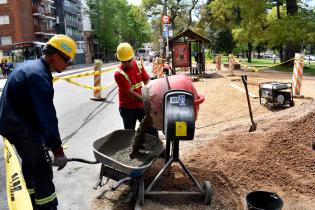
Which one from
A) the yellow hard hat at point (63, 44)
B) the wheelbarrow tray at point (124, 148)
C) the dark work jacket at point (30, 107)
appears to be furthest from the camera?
the wheelbarrow tray at point (124, 148)

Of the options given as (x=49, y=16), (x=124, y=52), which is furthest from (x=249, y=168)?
(x=49, y=16)

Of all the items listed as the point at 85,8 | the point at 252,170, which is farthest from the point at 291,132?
the point at 85,8

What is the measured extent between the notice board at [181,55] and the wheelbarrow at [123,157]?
17596mm

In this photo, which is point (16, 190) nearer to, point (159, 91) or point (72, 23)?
point (159, 91)

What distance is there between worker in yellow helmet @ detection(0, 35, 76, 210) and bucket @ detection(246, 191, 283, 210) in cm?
200

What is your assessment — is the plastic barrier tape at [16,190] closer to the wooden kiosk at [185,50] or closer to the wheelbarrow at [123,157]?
the wheelbarrow at [123,157]

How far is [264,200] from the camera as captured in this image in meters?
4.06

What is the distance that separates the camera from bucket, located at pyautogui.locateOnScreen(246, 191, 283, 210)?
13.0 feet

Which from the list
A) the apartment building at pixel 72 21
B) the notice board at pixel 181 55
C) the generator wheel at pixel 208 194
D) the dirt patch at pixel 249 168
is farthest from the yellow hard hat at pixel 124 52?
the apartment building at pixel 72 21

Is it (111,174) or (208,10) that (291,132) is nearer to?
(111,174)

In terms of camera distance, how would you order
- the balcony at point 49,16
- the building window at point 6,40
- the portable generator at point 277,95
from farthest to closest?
the balcony at point 49,16 < the building window at point 6,40 < the portable generator at point 277,95

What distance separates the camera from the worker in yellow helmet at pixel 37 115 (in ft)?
11.5

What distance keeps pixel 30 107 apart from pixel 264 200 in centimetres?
262

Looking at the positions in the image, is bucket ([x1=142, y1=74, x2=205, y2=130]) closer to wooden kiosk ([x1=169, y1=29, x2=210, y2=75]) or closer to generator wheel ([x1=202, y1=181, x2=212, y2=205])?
generator wheel ([x1=202, y1=181, x2=212, y2=205])
